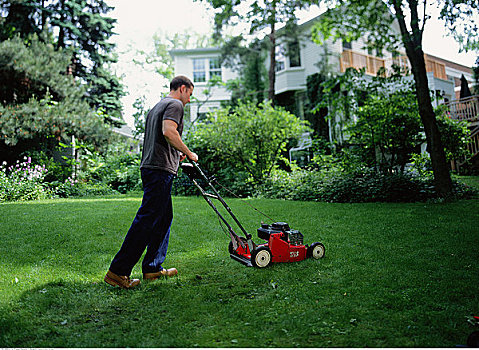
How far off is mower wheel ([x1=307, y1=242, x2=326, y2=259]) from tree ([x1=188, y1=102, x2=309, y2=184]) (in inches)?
306

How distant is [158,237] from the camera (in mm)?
3701

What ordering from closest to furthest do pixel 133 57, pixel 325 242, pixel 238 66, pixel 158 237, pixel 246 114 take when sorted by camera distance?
pixel 158 237, pixel 325 242, pixel 246 114, pixel 238 66, pixel 133 57

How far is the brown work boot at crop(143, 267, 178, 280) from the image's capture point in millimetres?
3744

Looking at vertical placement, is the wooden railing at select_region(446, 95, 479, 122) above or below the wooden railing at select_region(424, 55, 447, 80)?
below

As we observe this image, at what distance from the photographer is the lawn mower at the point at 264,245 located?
3961 millimetres

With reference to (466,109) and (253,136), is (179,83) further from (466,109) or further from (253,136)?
(466,109)

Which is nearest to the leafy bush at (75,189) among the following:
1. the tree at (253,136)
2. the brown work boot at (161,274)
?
the tree at (253,136)

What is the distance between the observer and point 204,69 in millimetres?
23000

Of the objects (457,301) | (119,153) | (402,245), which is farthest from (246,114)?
(457,301)

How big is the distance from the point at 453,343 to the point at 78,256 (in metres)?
3.95

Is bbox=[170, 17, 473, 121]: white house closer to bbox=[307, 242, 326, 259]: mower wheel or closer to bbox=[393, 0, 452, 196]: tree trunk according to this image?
bbox=[393, 0, 452, 196]: tree trunk

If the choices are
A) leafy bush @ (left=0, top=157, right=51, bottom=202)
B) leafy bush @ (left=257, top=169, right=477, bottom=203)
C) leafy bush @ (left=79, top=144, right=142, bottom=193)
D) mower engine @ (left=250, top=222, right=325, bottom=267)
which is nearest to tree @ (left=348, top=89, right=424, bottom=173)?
leafy bush @ (left=257, top=169, right=477, bottom=203)

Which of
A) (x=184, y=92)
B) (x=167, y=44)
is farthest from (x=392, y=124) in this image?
(x=167, y=44)

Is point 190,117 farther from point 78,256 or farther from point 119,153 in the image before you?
point 78,256
